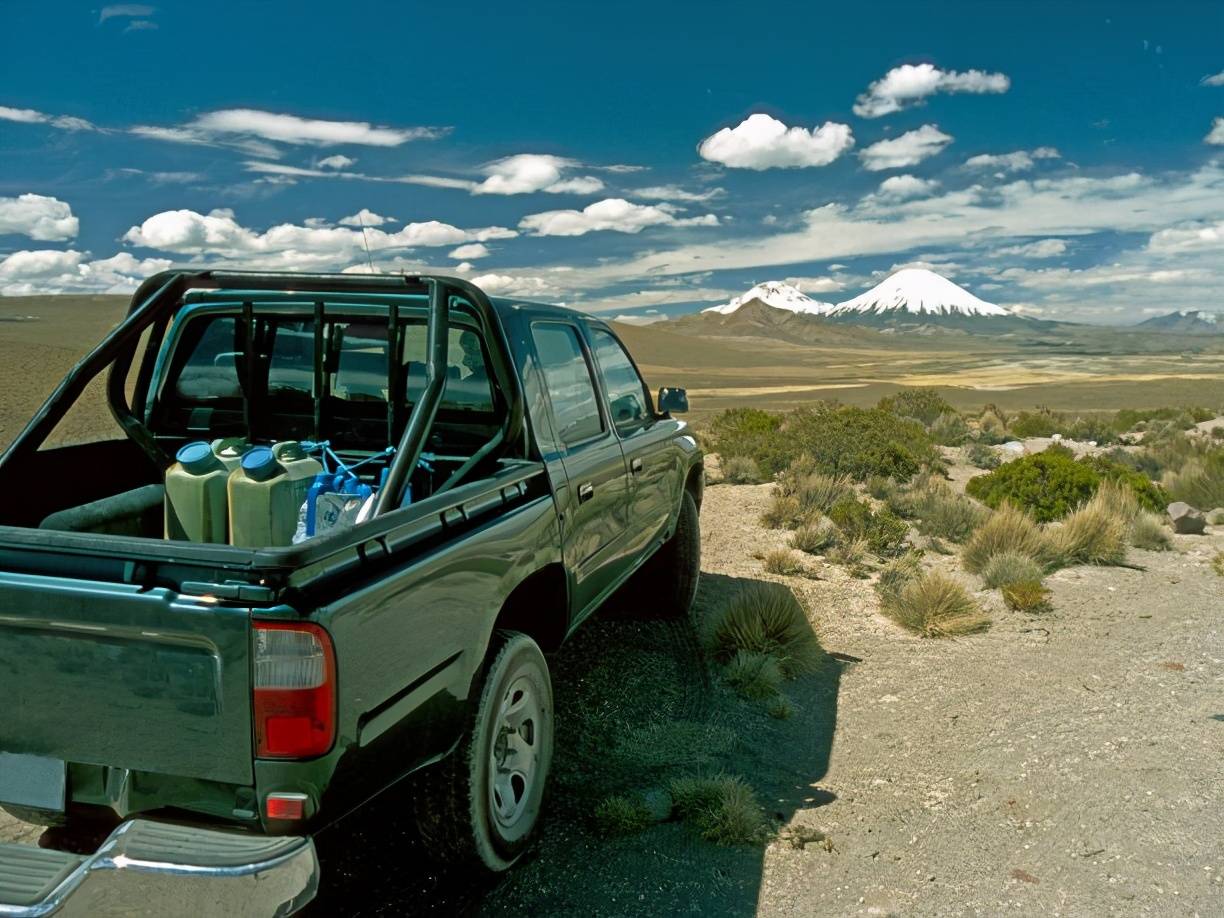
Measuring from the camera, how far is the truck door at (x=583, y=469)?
427 cm

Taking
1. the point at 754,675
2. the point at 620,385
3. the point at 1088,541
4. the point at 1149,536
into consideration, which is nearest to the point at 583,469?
the point at 620,385

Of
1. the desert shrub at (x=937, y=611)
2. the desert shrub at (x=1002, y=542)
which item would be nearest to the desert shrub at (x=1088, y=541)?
the desert shrub at (x=1002, y=542)

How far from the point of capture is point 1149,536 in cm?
1010

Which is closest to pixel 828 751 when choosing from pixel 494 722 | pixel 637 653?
pixel 637 653

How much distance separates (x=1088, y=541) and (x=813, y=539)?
250 cm

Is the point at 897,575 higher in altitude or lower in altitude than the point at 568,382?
lower

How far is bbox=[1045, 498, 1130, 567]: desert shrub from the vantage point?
9406mm

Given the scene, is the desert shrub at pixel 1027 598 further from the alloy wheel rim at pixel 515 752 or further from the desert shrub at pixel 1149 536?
the alloy wheel rim at pixel 515 752

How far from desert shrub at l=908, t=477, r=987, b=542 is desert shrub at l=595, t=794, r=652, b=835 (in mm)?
7283

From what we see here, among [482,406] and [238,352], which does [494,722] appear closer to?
[482,406]

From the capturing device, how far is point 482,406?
4527 mm

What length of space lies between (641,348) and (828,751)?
16775cm

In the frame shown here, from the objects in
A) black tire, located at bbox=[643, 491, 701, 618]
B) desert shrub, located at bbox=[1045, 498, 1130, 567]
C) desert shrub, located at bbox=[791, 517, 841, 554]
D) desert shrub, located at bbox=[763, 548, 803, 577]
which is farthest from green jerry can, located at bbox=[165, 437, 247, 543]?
desert shrub, located at bbox=[1045, 498, 1130, 567]

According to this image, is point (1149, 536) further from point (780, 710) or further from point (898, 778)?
point (898, 778)
